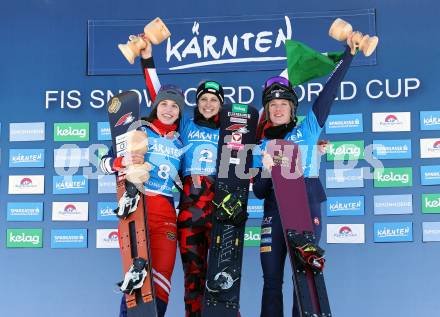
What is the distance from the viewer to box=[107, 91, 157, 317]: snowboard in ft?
8.89

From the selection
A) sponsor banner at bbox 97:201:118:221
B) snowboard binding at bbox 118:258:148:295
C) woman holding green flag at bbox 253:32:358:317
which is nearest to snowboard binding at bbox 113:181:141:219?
snowboard binding at bbox 118:258:148:295

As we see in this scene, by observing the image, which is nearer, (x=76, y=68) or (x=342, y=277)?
(x=342, y=277)

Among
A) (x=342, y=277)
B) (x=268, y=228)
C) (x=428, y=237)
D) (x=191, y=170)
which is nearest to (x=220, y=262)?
(x=268, y=228)

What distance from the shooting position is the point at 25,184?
460 cm

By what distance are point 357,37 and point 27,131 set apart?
2995 mm

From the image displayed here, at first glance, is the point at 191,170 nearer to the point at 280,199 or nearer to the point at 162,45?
the point at 280,199

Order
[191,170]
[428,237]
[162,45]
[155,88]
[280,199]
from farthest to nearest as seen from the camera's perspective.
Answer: [162,45]
[428,237]
[155,88]
[191,170]
[280,199]

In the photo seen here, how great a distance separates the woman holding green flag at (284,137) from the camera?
2.90 metres

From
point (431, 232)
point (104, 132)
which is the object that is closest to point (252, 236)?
point (431, 232)

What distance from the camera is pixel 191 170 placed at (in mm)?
3059

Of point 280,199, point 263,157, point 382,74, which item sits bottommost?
point 280,199

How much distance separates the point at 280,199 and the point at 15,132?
9.33 feet

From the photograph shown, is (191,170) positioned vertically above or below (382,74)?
below

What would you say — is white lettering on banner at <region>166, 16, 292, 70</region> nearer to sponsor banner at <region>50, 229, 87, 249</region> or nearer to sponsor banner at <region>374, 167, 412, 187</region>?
sponsor banner at <region>374, 167, 412, 187</region>
